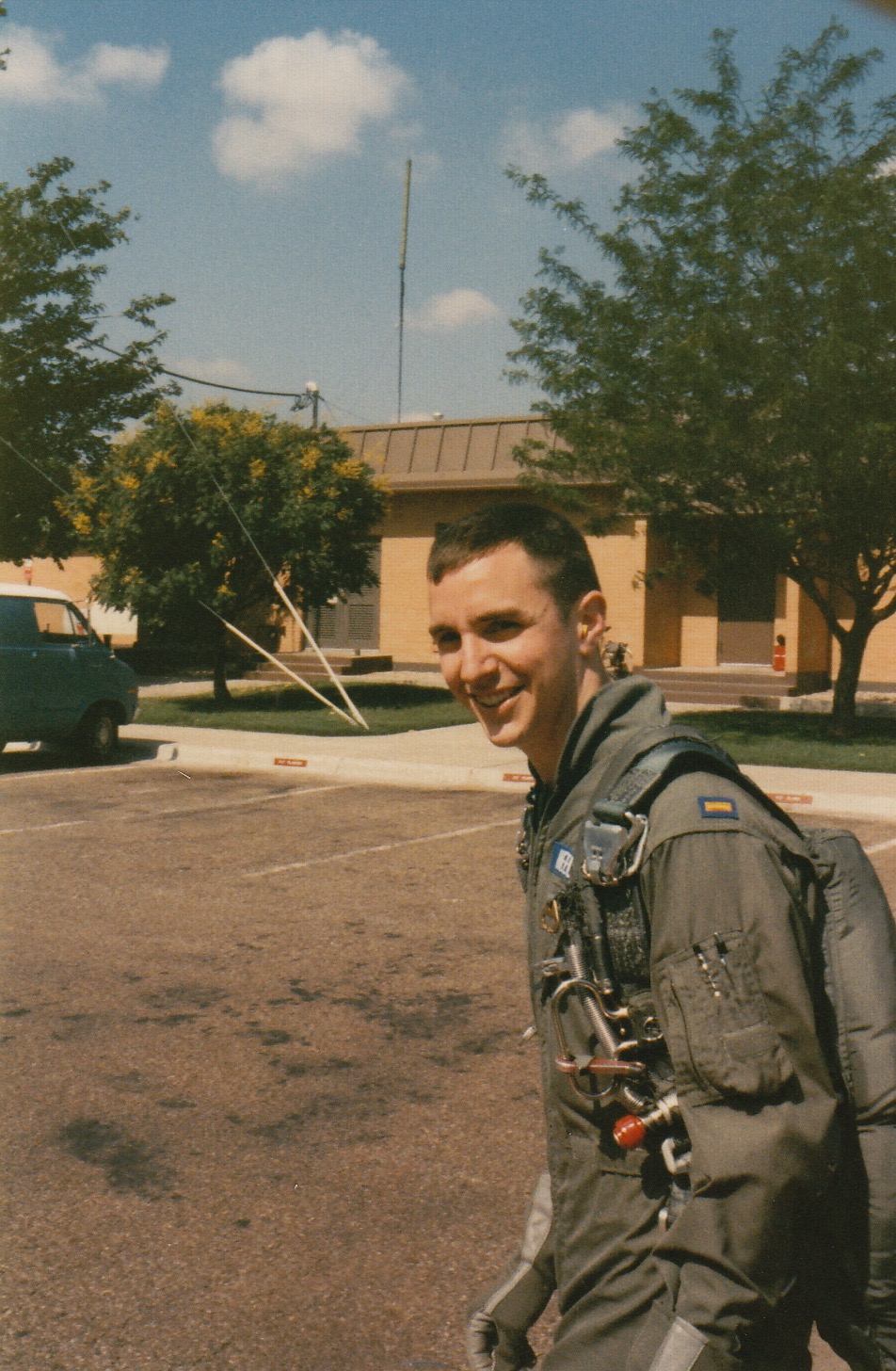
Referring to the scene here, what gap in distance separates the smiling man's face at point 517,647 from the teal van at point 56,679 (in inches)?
512

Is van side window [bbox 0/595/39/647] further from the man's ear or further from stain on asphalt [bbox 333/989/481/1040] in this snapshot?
the man's ear

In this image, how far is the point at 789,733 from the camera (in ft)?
57.5

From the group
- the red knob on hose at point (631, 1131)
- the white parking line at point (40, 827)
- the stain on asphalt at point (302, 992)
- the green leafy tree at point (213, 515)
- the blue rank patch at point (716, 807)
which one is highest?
the green leafy tree at point (213, 515)

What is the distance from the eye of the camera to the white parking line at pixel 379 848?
930 centimetres

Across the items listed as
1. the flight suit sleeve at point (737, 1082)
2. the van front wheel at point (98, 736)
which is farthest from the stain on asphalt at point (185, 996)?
the van front wheel at point (98, 736)

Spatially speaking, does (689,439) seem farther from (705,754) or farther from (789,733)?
(705,754)

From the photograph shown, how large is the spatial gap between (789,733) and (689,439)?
421 centimetres

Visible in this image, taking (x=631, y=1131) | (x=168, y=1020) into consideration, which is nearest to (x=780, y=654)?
(x=168, y=1020)

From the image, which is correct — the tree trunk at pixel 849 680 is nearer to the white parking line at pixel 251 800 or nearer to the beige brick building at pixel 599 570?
the beige brick building at pixel 599 570

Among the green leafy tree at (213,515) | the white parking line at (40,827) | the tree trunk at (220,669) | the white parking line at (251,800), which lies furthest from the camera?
the tree trunk at (220,669)

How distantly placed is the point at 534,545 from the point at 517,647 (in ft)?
0.49

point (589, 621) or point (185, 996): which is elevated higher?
point (589, 621)

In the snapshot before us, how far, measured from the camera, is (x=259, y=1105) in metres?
5.01

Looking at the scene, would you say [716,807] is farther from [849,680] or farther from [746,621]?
[746,621]
